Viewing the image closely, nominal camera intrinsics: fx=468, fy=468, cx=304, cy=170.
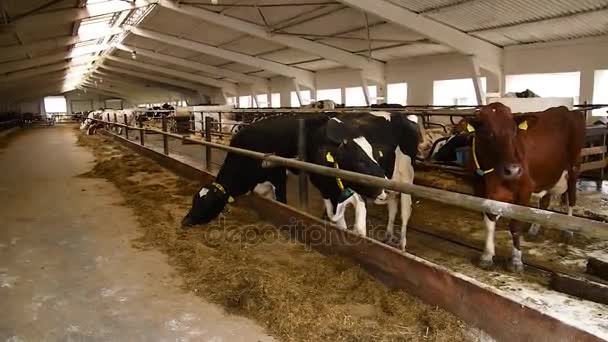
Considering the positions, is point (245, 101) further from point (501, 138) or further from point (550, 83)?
point (501, 138)

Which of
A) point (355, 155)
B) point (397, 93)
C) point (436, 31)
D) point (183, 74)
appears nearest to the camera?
point (355, 155)

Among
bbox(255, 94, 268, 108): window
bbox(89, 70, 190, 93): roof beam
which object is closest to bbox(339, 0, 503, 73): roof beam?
bbox(255, 94, 268, 108): window

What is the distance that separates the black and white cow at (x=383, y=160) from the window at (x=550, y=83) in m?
8.65

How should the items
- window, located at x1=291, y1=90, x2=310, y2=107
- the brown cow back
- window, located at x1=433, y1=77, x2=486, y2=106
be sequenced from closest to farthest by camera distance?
the brown cow back
window, located at x1=433, y1=77, x2=486, y2=106
window, located at x1=291, y1=90, x2=310, y2=107

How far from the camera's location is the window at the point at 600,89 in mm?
10367

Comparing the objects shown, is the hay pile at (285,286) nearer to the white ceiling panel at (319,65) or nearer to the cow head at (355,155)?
the cow head at (355,155)

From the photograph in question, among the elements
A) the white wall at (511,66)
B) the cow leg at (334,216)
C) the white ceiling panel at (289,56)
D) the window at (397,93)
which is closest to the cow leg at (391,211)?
the cow leg at (334,216)

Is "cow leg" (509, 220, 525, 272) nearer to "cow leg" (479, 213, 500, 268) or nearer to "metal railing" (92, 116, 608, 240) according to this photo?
"cow leg" (479, 213, 500, 268)

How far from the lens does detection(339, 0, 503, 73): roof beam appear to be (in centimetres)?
1034

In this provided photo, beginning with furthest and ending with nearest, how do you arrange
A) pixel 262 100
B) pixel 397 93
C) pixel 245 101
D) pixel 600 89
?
pixel 245 101 < pixel 262 100 < pixel 397 93 < pixel 600 89

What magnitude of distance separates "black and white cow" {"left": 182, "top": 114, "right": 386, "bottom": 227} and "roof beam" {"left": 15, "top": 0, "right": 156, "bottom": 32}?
28.6 ft

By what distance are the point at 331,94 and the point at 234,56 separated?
4614mm

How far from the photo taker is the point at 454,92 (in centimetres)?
1490

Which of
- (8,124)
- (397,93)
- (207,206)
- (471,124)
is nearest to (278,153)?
(207,206)
